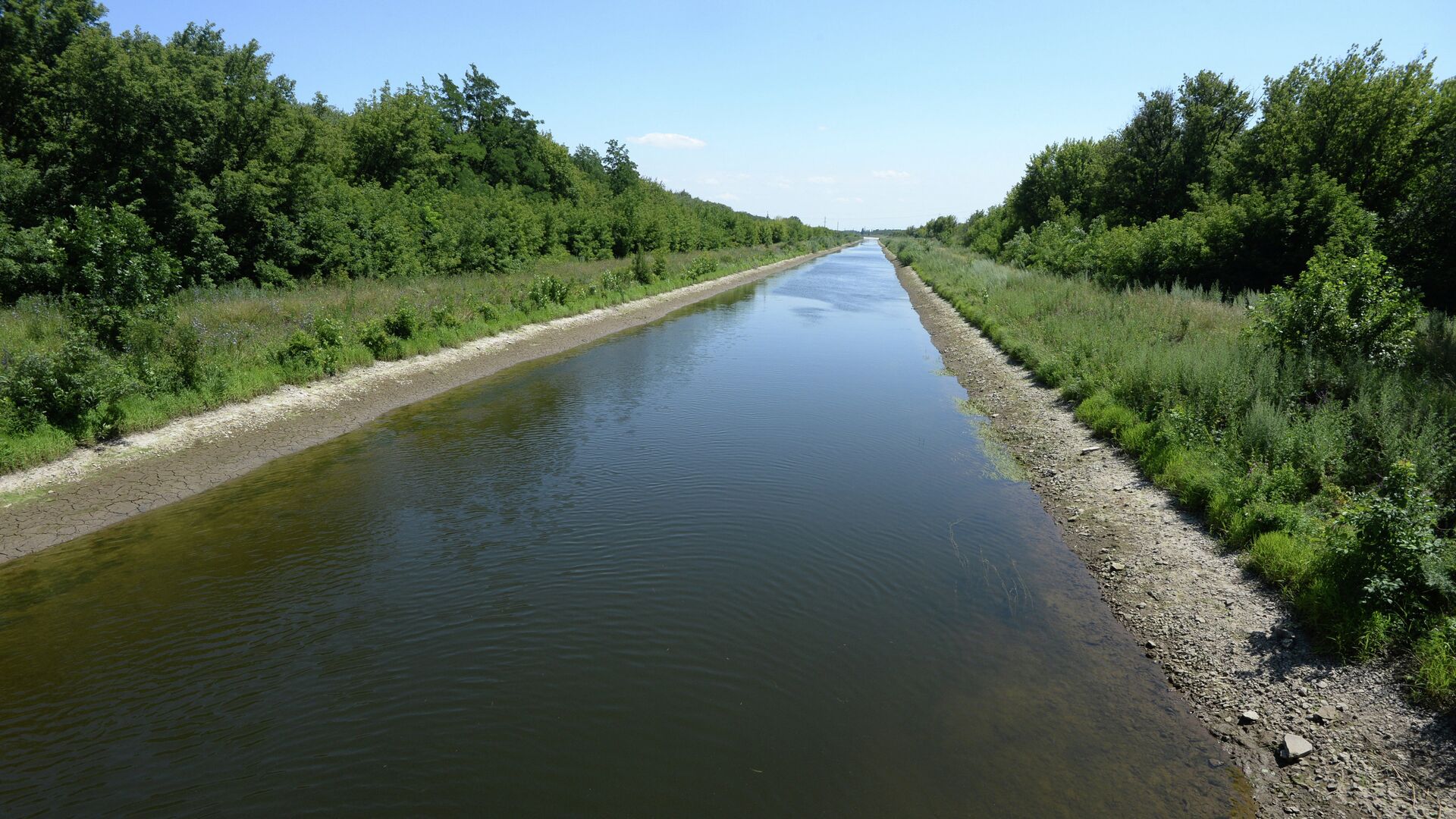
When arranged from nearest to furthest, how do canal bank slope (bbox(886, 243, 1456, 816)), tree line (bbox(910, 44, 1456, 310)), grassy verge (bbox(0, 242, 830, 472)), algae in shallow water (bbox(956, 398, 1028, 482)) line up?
1. canal bank slope (bbox(886, 243, 1456, 816))
2. grassy verge (bbox(0, 242, 830, 472))
3. algae in shallow water (bbox(956, 398, 1028, 482))
4. tree line (bbox(910, 44, 1456, 310))

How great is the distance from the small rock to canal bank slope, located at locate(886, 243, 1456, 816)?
0.05 metres

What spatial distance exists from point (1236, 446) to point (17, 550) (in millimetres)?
16578

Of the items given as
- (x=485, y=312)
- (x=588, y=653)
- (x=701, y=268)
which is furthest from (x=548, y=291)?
(x=588, y=653)

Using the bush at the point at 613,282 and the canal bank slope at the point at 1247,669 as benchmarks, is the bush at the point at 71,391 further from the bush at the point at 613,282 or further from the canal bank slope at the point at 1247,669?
the bush at the point at 613,282

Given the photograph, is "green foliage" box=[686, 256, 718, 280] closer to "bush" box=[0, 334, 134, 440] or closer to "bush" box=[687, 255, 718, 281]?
"bush" box=[687, 255, 718, 281]

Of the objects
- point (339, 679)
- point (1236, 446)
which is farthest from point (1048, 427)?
point (339, 679)

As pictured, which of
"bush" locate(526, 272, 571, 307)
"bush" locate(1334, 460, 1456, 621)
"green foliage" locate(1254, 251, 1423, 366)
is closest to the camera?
"bush" locate(1334, 460, 1456, 621)

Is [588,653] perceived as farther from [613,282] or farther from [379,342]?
[613,282]

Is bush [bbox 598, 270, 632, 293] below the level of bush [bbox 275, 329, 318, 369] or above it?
above

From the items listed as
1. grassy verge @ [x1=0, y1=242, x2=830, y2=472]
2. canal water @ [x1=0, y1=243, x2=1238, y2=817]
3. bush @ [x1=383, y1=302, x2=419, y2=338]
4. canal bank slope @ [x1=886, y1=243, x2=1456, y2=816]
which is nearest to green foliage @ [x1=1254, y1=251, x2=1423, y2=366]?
canal bank slope @ [x1=886, y1=243, x2=1456, y2=816]

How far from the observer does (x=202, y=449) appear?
38.7 ft

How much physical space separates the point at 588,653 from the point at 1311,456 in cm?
→ 929

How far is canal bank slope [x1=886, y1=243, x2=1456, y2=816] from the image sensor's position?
16.0ft

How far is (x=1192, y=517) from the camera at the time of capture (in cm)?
891
